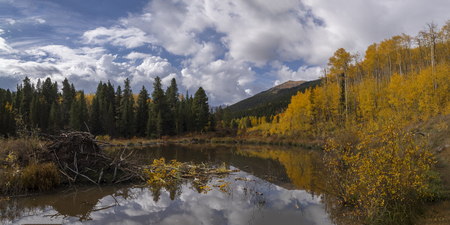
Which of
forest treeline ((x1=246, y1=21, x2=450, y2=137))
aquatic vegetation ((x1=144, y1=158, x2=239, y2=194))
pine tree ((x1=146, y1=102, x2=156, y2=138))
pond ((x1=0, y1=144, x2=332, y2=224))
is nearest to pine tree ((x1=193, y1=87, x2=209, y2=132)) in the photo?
pine tree ((x1=146, y1=102, x2=156, y2=138))

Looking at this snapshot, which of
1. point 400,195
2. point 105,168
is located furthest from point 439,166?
point 105,168

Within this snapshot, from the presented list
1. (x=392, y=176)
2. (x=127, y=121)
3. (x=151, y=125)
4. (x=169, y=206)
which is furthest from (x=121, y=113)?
(x=392, y=176)

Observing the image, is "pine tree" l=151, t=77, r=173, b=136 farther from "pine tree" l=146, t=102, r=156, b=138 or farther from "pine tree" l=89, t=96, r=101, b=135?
"pine tree" l=89, t=96, r=101, b=135

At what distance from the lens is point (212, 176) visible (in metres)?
12.1

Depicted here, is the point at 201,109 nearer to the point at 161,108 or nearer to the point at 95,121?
the point at 161,108

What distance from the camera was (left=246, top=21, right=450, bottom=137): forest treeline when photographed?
961 inches

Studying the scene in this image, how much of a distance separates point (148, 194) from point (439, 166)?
14.4 meters

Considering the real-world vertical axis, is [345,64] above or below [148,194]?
above

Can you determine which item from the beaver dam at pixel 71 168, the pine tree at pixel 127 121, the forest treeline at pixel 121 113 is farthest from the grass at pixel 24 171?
the pine tree at pixel 127 121

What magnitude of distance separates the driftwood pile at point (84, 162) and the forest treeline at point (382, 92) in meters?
17.3

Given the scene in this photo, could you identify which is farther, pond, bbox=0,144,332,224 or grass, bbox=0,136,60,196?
grass, bbox=0,136,60,196

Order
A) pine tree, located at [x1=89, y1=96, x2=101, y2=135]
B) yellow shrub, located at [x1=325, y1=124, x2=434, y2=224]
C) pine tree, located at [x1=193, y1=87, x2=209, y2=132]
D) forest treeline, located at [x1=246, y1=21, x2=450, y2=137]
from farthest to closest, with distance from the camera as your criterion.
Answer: pine tree, located at [x1=193, y1=87, x2=209, y2=132] < pine tree, located at [x1=89, y1=96, x2=101, y2=135] < forest treeline, located at [x1=246, y1=21, x2=450, y2=137] < yellow shrub, located at [x1=325, y1=124, x2=434, y2=224]

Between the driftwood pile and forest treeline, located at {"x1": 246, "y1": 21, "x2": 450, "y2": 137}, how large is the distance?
1733 centimetres

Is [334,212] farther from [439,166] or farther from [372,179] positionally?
[439,166]
